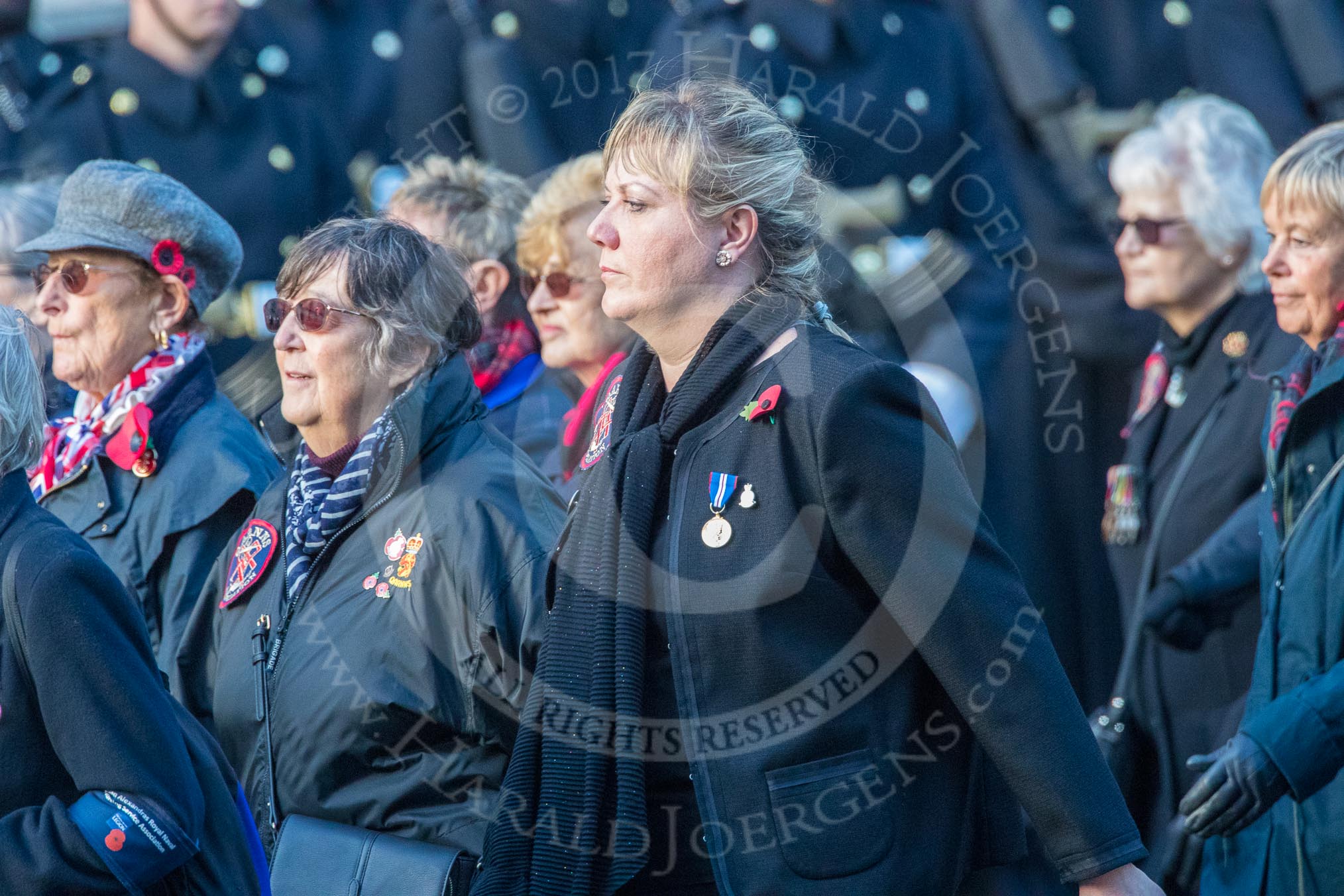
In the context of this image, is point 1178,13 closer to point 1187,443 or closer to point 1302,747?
point 1187,443

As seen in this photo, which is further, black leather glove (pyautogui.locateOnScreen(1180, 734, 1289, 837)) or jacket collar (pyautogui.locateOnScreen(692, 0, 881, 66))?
jacket collar (pyautogui.locateOnScreen(692, 0, 881, 66))

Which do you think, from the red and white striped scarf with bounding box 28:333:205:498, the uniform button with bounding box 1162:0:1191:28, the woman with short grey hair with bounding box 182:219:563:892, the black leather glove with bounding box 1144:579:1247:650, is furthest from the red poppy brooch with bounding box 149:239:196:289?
the uniform button with bounding box 1162:0:1191:28

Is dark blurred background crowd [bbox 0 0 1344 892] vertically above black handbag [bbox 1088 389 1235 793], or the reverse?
dark blurred background crowd [bbox 0 0 1344 892]

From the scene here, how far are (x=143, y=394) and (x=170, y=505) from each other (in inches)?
10.8

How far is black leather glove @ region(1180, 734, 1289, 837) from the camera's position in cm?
305

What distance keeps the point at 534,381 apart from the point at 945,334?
155 centimetres

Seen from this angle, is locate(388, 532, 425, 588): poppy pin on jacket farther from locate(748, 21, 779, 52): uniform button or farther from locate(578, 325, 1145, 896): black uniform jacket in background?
locate(748, 21, 779, 52): uniform button

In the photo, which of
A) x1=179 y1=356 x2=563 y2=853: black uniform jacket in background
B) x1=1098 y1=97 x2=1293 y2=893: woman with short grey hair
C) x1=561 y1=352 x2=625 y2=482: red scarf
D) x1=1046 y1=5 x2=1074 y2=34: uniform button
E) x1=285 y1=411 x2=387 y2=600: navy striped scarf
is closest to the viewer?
x1=179 y1=356 x2=563 y2=853: black uniform jacket in background

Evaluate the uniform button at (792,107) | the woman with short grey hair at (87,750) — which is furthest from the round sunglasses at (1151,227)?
the woman with short grey hair at (87,750)

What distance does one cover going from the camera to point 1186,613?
4031 millimetres

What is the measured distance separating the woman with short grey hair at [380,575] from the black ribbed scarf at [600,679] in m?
0.32

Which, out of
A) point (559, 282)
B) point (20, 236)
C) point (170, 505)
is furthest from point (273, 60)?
point (170, 505)

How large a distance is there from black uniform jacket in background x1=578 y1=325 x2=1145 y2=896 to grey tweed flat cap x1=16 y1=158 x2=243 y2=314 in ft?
5.90

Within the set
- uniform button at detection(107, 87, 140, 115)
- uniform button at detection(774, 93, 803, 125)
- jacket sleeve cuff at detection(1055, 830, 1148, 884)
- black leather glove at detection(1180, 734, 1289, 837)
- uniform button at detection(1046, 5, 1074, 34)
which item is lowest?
black leather glove at detection(1180, 734, 1289, 837)
